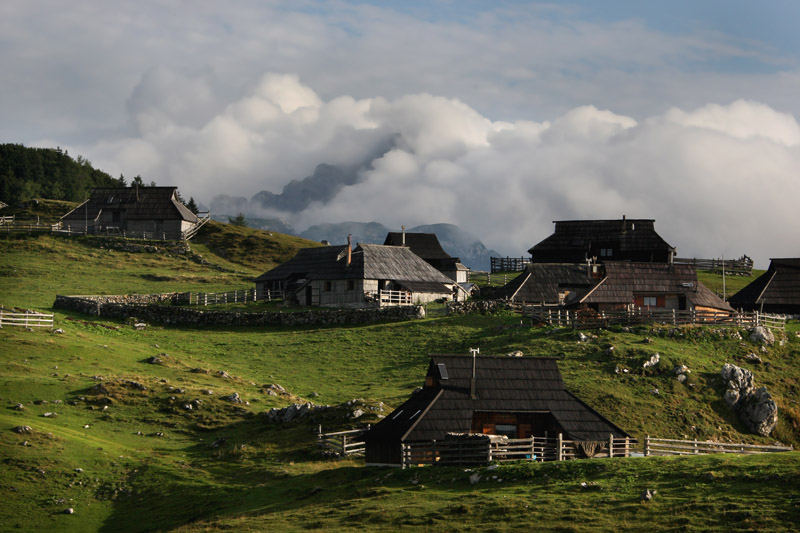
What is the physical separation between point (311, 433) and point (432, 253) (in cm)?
6475

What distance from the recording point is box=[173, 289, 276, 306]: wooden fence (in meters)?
81.8

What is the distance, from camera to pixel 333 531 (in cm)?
2877

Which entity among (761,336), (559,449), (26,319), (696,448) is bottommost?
(559,449)

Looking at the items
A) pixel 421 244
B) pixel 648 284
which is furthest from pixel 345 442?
pixel 421 244

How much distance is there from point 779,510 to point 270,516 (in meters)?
16.4

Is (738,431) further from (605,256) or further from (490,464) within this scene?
(605,256)

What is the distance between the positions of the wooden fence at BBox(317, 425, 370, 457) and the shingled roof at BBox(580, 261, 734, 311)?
29160 millimetres

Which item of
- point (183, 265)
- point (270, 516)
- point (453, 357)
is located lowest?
point (270, 516)

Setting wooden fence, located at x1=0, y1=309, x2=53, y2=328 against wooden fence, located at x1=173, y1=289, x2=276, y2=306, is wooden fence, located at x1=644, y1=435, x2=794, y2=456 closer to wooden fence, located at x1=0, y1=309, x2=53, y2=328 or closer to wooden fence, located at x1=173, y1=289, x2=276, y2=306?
wooden fence, located at x1=0, y1=309, x2=53, y2=328

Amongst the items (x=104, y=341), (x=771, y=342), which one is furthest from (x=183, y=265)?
(x=771, y=342)

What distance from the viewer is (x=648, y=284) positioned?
68625mm

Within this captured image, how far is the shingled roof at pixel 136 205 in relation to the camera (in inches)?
4577

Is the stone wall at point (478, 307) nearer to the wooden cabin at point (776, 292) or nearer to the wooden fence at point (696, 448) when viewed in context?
the wooden cabin at point (776, 292)

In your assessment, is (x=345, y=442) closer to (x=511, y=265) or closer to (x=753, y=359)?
(x=753, y=359)
